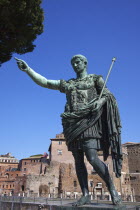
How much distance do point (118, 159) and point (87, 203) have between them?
87 centimetres

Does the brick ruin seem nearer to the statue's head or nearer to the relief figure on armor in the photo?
the relief figure on armor

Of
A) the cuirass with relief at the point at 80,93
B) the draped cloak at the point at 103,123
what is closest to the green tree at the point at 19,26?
the cuirass with relief at the point at 80,93

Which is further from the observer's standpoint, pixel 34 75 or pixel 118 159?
pixel 34 75

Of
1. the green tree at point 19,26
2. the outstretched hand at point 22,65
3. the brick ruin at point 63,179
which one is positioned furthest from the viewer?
the brick ruin at point 63,179

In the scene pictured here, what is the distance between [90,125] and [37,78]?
4.96 feet

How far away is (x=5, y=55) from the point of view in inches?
448

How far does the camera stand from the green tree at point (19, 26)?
9.98m

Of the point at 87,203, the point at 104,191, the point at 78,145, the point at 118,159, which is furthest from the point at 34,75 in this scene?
the point at 104,191

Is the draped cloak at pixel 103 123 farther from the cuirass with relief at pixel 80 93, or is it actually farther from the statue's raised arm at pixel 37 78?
the statue's raised arm at pixel 37 78

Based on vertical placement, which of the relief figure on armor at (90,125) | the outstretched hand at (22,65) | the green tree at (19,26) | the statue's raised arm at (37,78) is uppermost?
the green tree at (19,26)

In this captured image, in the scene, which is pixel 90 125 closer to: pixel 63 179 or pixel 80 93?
pixel 80 93

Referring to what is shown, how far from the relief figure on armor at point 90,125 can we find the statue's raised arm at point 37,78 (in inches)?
9.7

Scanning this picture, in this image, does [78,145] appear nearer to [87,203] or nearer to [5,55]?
[87,203]

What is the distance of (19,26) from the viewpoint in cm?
1084
